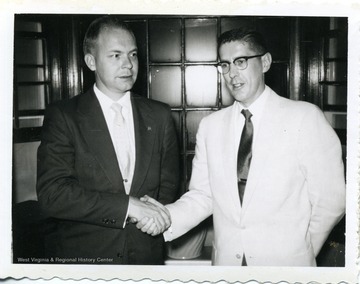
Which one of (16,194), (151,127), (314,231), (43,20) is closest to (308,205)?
(314,231)

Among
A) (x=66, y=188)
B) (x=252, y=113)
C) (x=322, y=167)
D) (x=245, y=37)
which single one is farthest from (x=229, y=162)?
(x=66, y=188)

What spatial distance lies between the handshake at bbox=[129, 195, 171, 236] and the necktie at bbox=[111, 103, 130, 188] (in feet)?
0.30

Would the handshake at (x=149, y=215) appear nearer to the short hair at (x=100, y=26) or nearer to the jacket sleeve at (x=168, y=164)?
the jacket sleeve at (x=168, y=164)

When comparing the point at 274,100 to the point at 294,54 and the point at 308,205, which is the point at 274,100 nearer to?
the point at 308,205

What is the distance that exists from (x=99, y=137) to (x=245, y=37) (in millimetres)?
556

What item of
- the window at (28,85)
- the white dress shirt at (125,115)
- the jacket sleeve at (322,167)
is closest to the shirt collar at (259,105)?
the jacket sleeve at (322,167)

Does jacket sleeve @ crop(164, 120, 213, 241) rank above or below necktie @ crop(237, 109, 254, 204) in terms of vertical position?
below

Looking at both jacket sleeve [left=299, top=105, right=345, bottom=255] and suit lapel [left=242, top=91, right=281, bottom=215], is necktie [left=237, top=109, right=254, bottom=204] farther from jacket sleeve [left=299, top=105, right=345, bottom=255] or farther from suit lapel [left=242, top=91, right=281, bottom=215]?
jacket sleeve [left=299, top=105, right=345, bottom=255]

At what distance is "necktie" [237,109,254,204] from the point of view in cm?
114

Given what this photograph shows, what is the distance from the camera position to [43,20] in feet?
3.95

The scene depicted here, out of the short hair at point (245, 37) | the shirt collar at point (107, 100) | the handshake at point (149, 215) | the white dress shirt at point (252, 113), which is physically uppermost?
the short hair at point (245, 37)

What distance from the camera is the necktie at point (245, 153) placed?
3.74ft

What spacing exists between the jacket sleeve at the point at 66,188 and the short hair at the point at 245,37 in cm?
55

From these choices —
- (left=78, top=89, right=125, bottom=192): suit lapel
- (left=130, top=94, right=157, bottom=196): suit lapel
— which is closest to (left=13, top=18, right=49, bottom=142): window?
(left=78, top=89, right=125, bottom=192): suit lapel
